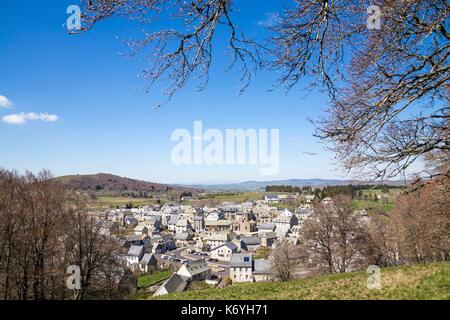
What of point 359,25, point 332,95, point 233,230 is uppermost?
point 359,25

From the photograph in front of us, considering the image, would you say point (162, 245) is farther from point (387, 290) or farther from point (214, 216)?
point (387, 290)

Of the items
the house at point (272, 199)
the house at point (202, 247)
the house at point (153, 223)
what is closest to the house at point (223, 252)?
the house at point (202, 247)

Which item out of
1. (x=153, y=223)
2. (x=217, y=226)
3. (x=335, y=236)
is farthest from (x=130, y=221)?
(x=335, y=236)

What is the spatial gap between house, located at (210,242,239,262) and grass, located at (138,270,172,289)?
16.0 metres

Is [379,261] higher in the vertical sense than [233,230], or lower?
higher

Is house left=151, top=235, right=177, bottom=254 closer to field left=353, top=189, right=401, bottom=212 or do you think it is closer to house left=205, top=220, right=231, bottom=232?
house left=205, top=220, right=231, bottom=232

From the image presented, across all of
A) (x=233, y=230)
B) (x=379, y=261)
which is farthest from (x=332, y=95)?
(x=233, y=230)

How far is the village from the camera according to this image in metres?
43.4

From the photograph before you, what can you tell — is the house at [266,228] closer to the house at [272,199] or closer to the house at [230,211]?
the house at [230,211]

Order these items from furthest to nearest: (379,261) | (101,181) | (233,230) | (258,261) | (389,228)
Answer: (101,181), (233,230), (258,261), (389,228), (379,261)

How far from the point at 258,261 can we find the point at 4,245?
1568 inches
